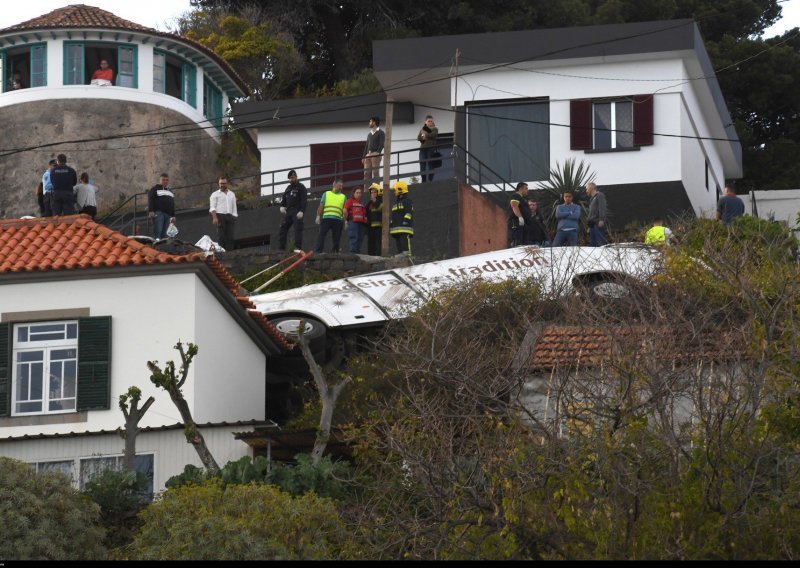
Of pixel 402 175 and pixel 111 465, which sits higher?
pixel 402 175

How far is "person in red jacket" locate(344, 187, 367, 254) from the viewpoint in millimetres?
35531

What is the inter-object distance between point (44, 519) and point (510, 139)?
20.1 m

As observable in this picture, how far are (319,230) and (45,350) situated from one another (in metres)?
9.67

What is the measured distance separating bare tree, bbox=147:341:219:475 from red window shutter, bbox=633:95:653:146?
1756cm

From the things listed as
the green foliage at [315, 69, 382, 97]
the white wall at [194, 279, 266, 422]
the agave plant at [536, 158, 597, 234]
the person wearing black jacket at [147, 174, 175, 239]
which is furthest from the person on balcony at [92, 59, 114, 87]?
the white wall at [194, 279, 266, 422]

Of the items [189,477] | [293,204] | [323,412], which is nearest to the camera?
[189,477]

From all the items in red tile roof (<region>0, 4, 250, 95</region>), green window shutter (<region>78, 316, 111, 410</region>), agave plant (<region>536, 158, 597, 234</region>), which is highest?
red tile roof (<region>0, 4, 250, 95</region>)

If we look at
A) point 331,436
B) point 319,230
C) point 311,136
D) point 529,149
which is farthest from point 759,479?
point 311,136

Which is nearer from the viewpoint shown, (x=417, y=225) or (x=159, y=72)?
(x=417, y=225)

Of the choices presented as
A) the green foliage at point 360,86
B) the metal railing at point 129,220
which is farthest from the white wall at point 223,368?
the green foliage at point 360,86

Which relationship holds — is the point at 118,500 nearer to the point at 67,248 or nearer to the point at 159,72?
the point at 67,248

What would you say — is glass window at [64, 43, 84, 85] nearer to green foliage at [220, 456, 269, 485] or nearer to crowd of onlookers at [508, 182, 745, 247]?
crowd of onlookers at [508, 182, 745, 247]

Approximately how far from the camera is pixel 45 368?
27406 millimetres

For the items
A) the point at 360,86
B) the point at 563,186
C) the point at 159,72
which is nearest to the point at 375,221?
the point at 563,186
